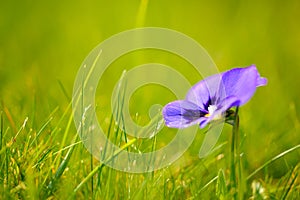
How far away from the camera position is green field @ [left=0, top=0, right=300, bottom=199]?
111 cm

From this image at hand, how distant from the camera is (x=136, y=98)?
6.57 ft

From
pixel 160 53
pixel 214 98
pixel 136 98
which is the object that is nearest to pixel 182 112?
pixel 214 98

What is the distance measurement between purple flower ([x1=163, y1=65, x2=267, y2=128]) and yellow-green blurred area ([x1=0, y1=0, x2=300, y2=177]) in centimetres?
40

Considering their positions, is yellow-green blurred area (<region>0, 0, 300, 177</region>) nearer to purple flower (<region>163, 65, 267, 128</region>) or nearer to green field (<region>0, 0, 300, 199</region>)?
green field (<region>0, 0, 300, 199</region>)

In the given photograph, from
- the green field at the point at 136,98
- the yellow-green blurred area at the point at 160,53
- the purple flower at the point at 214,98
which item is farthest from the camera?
the yellow-green blurred area at the point at 160,53

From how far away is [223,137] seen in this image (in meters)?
1.71

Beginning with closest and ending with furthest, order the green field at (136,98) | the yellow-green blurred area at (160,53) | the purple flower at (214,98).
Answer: the purple flower at (214,98), the green field at (136,98), the yellow-green blurred area at (160,53)

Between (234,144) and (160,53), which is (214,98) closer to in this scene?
(234,144)

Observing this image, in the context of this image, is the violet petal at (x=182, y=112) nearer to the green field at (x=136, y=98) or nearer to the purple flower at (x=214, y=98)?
the purple flower at (x=214, y=98)

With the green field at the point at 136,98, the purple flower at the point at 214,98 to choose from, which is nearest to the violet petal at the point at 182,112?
the purple flower at the point at 214,98

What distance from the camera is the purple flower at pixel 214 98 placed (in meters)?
0.97

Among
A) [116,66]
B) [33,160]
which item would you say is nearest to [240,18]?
[116,66]

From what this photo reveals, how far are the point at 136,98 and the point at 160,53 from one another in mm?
853

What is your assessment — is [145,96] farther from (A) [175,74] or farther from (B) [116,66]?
(B) [116,66]
